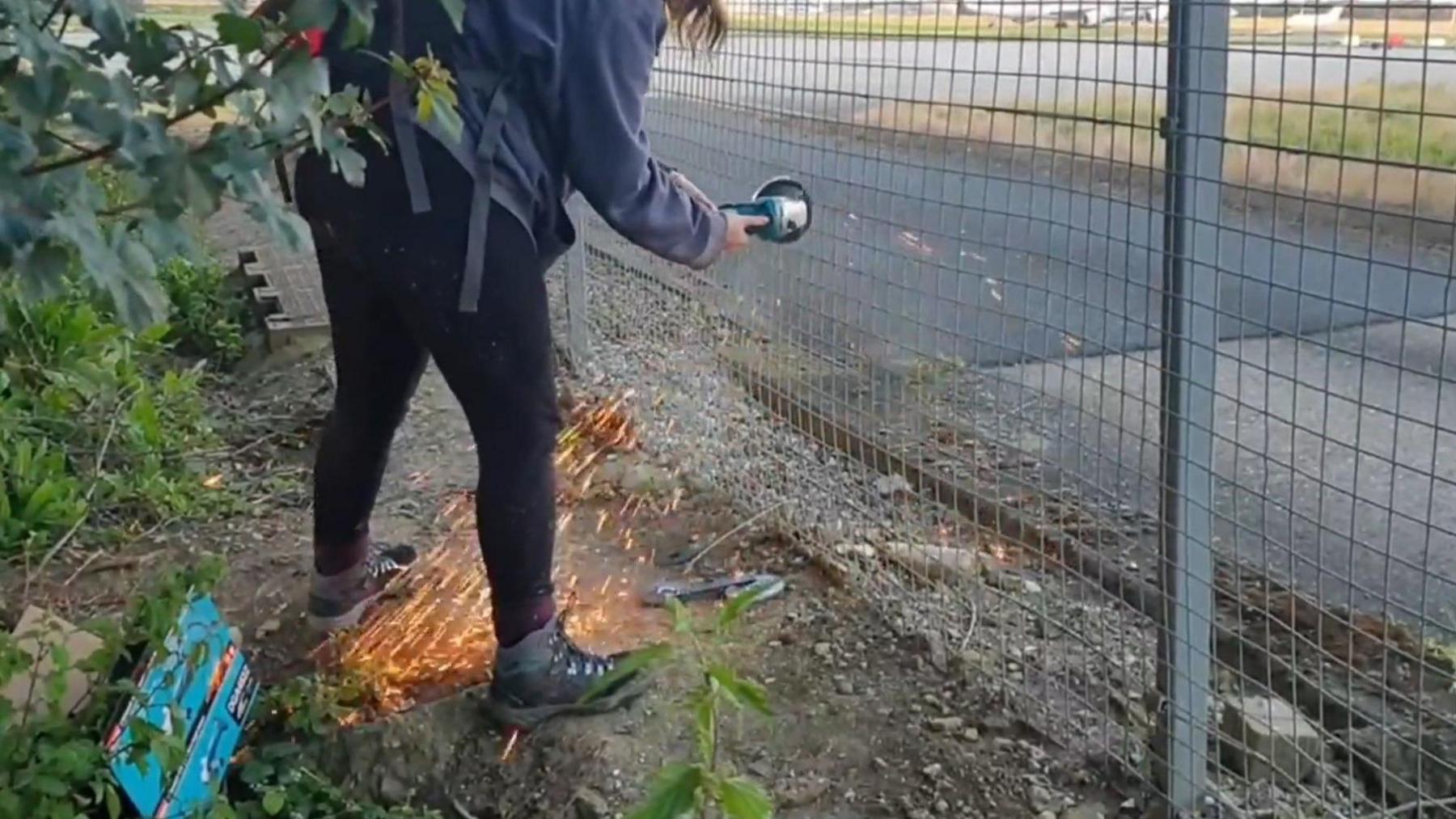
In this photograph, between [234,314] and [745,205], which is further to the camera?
[234,314]

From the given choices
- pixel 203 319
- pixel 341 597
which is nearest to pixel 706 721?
pixel 341 597

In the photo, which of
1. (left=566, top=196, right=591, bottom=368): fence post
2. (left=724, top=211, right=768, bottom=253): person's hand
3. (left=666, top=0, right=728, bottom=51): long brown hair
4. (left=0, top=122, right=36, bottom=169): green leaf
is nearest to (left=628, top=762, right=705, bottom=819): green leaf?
(left=0, top=122, right=36, bottom=169): green leaf

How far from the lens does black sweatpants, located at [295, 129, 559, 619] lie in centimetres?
270

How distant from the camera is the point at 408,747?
2980 millimetres

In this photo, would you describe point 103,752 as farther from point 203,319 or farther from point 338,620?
point 203,319

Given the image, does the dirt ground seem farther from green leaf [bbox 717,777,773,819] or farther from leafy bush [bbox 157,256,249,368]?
leafy bush [bbox 157,256,249,368]

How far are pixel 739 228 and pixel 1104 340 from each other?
73 centimetres

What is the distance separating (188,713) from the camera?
265cm

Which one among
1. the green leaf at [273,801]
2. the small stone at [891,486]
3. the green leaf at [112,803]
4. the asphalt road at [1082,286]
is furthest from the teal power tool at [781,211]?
the green leaf at [112,803]

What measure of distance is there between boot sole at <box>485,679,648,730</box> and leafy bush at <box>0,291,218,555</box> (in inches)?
62.4

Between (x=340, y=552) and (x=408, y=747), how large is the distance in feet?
1.98

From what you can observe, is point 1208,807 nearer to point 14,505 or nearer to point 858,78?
point 858,78

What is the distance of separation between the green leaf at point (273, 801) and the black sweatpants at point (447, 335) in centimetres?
60

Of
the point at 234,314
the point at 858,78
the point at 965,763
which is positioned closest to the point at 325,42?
the point at 858,78
